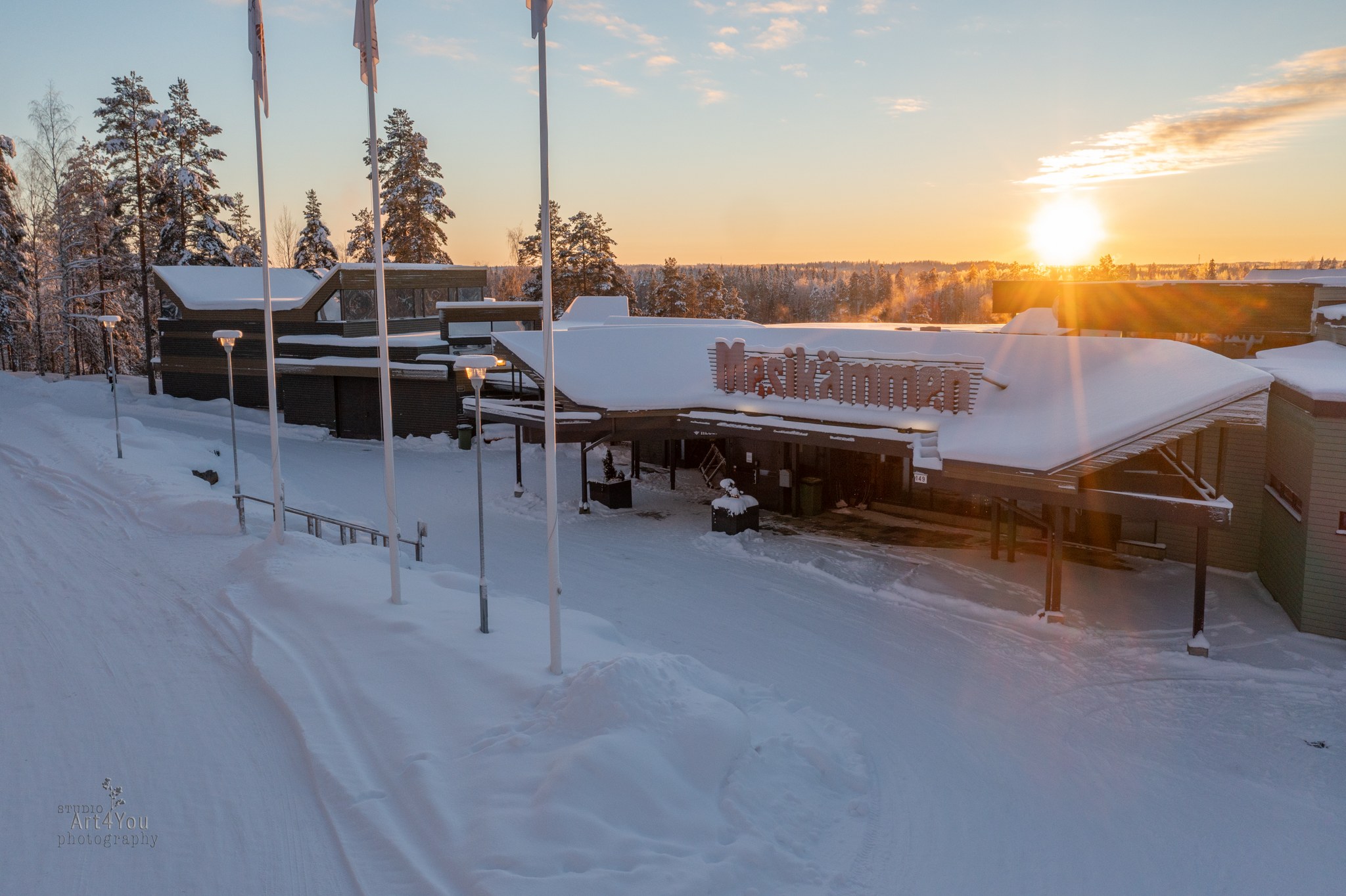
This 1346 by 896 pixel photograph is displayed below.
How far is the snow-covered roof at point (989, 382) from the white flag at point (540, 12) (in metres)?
10.9

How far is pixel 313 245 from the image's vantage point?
63.0 meters

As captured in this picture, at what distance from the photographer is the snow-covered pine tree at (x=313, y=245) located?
62.9 m

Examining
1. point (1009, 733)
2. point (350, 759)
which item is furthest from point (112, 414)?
point (1009, 733)

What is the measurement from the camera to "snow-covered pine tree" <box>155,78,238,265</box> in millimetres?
47062

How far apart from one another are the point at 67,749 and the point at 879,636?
40.5 feet

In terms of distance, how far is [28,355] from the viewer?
7144cm

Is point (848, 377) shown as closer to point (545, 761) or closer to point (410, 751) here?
point (545, 761)

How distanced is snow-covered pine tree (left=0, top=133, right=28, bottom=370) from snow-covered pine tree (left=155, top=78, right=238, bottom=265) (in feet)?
21.9

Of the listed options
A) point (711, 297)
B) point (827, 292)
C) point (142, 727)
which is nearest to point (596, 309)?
point (711, 297)

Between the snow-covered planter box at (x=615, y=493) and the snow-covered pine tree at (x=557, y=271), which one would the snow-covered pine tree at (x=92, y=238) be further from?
the snow-covered planter box at (x=615, y=493)

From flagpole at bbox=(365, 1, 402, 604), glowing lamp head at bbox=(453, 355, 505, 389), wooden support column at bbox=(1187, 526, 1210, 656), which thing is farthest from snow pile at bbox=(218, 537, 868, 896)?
wooden support column at bbox=(1187, 526, 1210, 656)

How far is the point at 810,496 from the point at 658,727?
46.9 ft

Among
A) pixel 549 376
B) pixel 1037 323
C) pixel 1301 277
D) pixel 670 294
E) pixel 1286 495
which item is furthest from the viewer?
pixel 670 294

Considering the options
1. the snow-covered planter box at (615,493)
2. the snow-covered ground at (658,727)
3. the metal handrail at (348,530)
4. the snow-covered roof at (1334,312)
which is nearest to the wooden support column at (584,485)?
the snow-covered planter box at (615,493)
